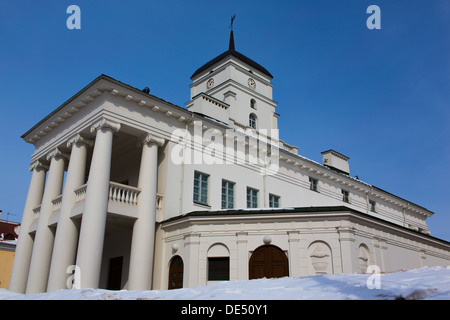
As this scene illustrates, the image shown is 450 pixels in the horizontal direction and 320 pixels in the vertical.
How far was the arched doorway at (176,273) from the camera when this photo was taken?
18.7 meters

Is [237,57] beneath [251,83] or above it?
above

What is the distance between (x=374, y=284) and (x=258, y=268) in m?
10.8

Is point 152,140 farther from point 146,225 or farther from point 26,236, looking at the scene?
point 26,236

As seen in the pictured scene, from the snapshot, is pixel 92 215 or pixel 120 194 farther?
pixel 120 194

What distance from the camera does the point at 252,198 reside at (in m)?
25.4

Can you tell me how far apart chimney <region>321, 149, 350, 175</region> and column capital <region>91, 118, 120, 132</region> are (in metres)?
23.3

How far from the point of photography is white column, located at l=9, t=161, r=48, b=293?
2312 cm

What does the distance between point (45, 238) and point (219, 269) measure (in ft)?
31.9

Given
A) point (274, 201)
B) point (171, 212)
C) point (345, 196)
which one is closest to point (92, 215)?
point (171, 212)

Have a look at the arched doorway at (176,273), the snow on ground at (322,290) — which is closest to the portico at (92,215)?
the arched doorway at (176,273)

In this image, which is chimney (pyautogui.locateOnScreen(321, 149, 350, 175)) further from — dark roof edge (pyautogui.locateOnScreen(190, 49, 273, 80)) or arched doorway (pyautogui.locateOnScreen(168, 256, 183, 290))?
arched doorway (pyautogui.locateOnScreen(168, 256, 183, 290))

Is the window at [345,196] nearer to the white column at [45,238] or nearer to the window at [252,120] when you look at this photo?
the window at [252,120]

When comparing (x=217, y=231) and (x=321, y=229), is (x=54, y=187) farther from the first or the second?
(x=321, y=229)
